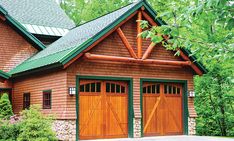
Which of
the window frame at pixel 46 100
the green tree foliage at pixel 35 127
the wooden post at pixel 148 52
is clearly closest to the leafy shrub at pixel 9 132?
the green tree foliage at pixel 35 127

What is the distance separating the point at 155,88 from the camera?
1662 cm

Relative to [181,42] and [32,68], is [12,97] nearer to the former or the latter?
[32,68]

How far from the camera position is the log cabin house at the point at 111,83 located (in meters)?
14.3

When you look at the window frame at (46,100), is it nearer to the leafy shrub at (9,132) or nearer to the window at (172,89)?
the leafy shrub at (9,132)

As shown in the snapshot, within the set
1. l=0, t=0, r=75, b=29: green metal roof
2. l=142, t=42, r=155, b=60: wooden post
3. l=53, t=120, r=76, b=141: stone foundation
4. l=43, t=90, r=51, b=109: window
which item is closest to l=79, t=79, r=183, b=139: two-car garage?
l=53, t=120, r=76, b=141: stone foundation

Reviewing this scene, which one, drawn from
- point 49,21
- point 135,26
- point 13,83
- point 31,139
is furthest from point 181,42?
point 49,21

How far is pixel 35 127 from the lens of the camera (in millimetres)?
12234

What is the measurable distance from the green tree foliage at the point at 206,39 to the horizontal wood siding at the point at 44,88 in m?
4.32

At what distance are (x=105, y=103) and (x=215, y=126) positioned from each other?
11.1 meters

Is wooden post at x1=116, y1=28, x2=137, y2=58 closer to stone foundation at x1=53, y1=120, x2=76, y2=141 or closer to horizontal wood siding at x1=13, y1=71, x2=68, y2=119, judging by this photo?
horizontal wood siding at x1=13, y1=71, x2=68, y2=119

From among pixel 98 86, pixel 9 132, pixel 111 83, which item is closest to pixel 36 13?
pixel 111 83

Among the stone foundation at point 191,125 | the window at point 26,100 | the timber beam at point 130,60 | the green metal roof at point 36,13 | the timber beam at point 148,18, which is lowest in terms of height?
the stone foundation at point 191,125

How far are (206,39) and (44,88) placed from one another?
857 cm

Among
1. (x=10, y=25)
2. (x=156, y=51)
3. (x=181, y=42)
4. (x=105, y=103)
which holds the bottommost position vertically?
(x=105, y=103)
